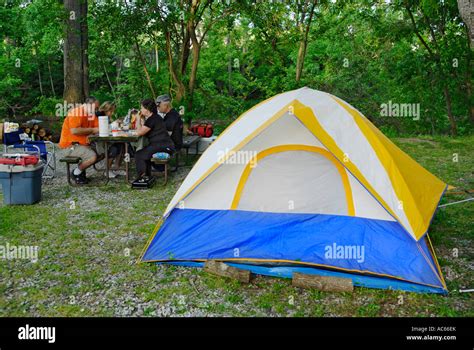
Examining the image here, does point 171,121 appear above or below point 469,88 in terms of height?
below

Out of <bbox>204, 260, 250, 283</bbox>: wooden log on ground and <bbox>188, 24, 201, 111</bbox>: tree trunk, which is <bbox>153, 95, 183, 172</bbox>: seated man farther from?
<bbox>204, 260, 250, 283</bbox>: wooden log on ground

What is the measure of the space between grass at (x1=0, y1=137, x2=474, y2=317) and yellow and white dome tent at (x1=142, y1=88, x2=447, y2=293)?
22 cm

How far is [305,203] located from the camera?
469 cm

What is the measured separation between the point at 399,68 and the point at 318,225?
9.64 metres

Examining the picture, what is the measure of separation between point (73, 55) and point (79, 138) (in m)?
4.28

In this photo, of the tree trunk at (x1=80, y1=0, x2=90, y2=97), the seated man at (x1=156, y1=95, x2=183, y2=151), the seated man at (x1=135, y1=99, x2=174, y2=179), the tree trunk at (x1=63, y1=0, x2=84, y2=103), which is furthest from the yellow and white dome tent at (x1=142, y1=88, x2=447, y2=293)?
the tree trunk at (x1=80, y1=0, x2=90, y2=97)

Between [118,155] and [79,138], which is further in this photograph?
[118,155]

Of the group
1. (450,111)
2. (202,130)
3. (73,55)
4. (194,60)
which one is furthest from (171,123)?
(450,111)

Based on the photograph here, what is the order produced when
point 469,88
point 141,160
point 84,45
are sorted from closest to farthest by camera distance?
point 141,160, point 84,45, point 469,88

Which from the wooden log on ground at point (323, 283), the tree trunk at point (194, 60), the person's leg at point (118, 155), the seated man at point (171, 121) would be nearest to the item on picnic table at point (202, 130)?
the tree trunk at point (194, 60)

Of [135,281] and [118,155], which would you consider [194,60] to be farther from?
[135,281]

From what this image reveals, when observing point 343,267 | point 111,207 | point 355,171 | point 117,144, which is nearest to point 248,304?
point 343,267

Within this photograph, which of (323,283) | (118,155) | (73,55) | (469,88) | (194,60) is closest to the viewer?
(323,283)

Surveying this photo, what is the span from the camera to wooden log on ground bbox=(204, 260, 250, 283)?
162 inches
